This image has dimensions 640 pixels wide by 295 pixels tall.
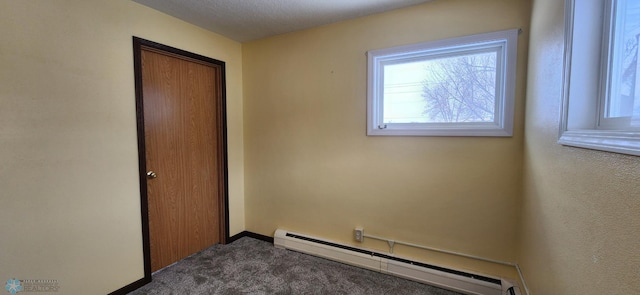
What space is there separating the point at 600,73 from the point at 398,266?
181 cm

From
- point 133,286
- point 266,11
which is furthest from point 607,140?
point 133,286

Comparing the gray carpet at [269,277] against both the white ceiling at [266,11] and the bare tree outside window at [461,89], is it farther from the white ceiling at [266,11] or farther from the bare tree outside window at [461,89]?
the white ceiling at [266,11]

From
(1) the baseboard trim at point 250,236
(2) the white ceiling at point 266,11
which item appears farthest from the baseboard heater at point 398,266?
(2) the white ceiling at point 266,11

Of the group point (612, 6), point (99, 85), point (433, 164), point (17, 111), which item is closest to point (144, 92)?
point (99, 85)

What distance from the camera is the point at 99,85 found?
179 centimetres

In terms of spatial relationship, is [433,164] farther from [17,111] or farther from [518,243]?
[17,111]

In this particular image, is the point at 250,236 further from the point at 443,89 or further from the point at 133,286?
the point at 443,89

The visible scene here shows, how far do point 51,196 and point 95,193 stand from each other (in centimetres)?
22

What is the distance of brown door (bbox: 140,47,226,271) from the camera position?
2188 mm

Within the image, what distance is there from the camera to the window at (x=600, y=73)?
2.62ft

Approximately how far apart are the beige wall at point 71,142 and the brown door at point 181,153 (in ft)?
0.58

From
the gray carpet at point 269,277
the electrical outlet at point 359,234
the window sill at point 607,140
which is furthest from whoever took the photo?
the electrical outlet at point 359,234

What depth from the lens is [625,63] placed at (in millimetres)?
844

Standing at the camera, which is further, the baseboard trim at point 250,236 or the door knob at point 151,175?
the baseboard trim at point 250,236
